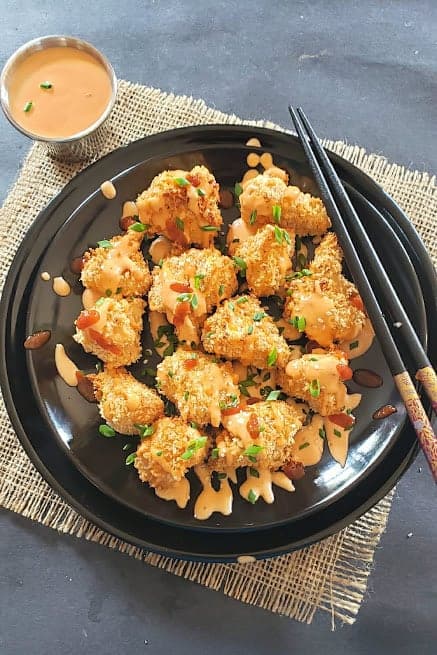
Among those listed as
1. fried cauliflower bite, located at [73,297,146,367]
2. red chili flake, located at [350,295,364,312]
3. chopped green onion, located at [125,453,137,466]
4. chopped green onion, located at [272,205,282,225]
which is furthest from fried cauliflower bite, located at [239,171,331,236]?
chopped green onion, located at [125,453,137,466]

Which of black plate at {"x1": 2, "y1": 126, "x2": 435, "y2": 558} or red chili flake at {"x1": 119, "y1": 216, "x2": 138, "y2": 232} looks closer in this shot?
black plate at {"x1": 2, "y1": 126, "x2": 435, "y2": 558}

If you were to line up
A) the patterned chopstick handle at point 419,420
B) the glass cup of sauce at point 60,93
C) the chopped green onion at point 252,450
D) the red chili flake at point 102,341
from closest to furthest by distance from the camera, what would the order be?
the patterned chopstick handle at point 419,420 → the chopped green onion at point 252,450 → the red chili flake at point 102,341 → the glass cup of sauce at point 60,93

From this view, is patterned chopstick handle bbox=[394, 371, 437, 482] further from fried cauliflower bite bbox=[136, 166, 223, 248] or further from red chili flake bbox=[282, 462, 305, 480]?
fried cauliflower bite bbox=[136, 166, 223, 248]

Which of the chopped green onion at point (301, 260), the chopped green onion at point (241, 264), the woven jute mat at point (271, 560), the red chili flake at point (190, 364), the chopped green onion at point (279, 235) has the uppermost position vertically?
the chopped green onion at point (279, 235)

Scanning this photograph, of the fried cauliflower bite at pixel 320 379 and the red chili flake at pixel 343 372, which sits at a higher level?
the red chili flake at pixel 343 372

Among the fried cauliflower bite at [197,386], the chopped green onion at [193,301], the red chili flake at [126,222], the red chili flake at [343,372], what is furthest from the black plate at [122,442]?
the chopped green onion at [193,301]

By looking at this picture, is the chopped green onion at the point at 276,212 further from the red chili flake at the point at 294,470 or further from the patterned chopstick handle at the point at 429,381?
the red chili flake at the point at 294,470
